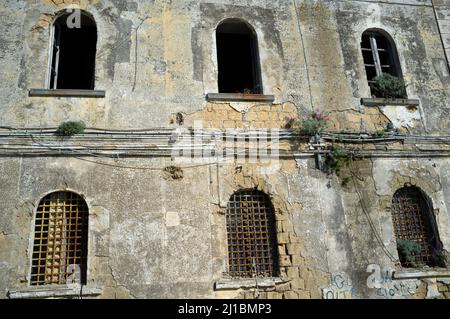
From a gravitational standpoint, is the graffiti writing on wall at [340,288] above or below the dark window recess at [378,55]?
below

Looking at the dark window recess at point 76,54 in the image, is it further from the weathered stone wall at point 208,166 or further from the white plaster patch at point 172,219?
the white plaster patch at point 172,219

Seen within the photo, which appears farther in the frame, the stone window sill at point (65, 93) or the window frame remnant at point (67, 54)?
the window frame remnant at point (67, 54)

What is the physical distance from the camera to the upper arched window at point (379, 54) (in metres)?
9.56

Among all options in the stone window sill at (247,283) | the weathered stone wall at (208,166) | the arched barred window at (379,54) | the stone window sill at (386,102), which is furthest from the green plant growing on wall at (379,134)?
the stone window sill at (247,283)

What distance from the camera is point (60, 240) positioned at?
23.8ft

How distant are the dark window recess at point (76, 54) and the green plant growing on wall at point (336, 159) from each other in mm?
5324

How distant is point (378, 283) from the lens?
7.77 metres

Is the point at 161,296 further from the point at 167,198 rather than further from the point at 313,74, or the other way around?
the point at 313,74

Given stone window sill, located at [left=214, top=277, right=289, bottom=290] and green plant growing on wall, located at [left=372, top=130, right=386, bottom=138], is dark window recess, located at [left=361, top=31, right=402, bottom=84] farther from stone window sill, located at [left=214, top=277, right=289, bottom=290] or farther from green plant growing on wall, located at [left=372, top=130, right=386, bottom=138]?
stone window sill, located at [left=214, top=277, right=289, bottom=290]

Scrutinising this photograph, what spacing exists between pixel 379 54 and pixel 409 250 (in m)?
4.66

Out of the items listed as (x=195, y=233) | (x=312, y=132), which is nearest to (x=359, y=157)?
(x=312, y=132)

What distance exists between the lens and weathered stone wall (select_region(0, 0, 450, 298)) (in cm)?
726
